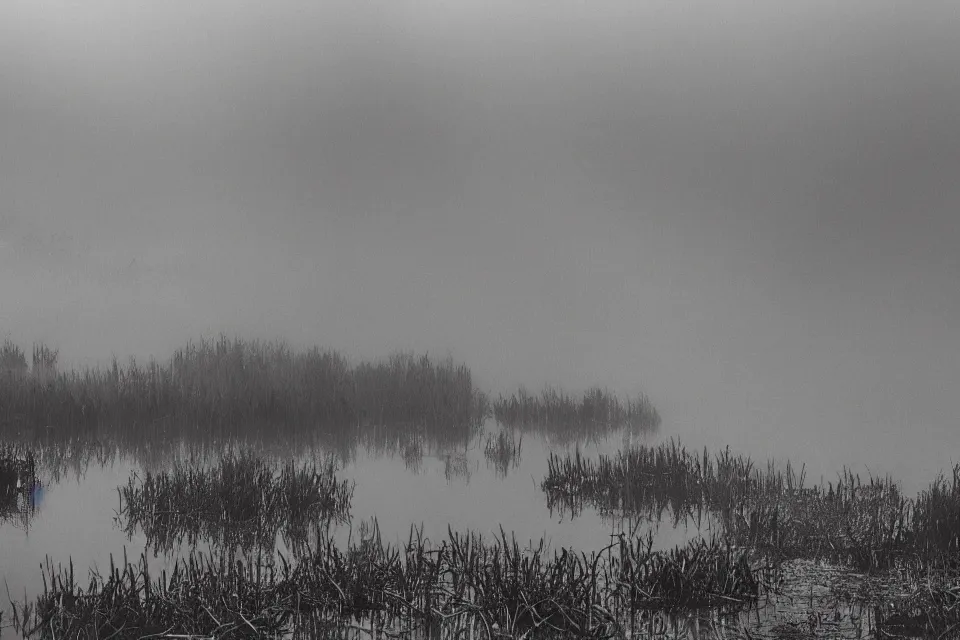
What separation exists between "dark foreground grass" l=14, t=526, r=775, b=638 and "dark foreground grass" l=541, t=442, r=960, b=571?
3.58ft

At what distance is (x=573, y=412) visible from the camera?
1324 centimetres

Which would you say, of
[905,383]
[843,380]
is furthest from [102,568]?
[905,383]

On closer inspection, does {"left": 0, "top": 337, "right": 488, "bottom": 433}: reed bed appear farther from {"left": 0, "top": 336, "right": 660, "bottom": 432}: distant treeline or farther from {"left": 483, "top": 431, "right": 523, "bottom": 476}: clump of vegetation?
{"left": 483, "top": 431, "right": 523, "bottom": 476}: clump of vegetation

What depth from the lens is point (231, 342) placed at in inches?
719

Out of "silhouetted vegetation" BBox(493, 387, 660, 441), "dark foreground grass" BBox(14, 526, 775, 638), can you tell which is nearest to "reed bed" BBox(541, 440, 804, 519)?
"dark foreground grass" BBox(14, 526, 775, 638)

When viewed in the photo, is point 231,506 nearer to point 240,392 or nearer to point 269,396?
point 269,396

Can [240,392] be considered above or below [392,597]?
below

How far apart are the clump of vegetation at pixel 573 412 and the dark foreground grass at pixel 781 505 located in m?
4.28

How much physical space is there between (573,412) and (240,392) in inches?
240

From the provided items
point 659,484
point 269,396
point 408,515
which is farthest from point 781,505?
point 269,396

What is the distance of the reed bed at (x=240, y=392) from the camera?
10.7 m

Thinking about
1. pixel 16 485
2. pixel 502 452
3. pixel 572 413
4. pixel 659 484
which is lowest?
pixel 572 413

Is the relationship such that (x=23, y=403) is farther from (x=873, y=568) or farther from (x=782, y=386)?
(x=782, y=386)

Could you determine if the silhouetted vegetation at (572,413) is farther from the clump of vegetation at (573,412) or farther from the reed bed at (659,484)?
the reed bed at (659,484)
